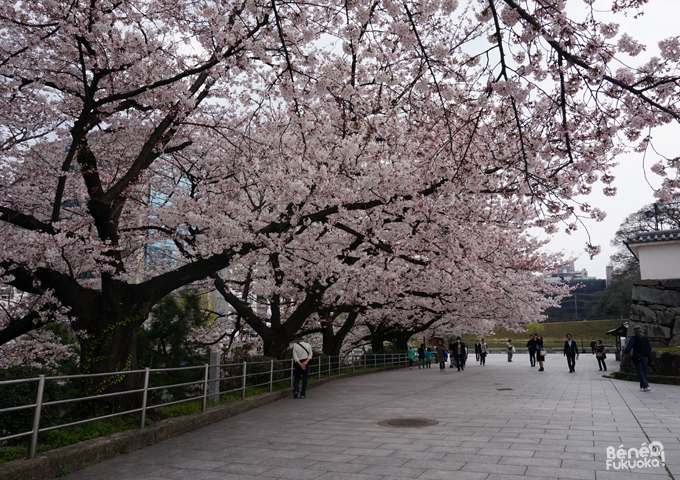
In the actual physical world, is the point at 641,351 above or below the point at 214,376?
above

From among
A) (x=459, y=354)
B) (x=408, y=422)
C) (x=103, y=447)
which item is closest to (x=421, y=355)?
(x=459, y=354)

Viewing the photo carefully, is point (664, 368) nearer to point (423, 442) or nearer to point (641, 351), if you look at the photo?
point (641, 351)

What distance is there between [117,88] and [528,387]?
14.3 meters

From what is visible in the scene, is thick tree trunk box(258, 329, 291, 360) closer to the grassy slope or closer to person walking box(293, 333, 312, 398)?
person walking box(293, 333, 312, 398)

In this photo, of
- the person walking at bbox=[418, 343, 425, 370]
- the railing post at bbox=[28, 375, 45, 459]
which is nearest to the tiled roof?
the person walking at bbox=[418, 343, 425, 370]

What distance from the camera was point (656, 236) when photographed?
17.8m

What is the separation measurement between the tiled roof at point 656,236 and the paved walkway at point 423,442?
874cm

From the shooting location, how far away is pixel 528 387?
14.3m

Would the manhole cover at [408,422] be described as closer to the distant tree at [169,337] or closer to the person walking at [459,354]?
the distant tree at [169,337]

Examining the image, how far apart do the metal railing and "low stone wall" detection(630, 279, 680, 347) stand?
12597 millimetres

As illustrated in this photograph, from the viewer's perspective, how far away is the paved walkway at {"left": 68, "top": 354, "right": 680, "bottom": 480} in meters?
4.94

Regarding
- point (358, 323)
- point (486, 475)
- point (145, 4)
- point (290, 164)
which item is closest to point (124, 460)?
point (486, 475)

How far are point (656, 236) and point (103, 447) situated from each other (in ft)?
65.4

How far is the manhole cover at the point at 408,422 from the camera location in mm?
7836
